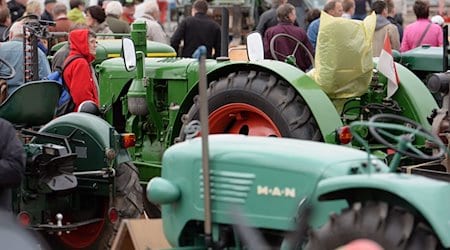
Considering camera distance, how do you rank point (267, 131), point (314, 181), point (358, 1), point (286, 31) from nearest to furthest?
point (314, 181) → point (267, 131) → point (286, 31) → point (358, 1)

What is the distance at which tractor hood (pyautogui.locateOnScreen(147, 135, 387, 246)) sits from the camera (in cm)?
531

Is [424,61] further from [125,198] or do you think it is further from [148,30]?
[148,30]

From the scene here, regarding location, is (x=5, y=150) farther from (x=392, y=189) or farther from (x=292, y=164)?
(x=392, y=189)

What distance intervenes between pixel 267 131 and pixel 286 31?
4.75 meters

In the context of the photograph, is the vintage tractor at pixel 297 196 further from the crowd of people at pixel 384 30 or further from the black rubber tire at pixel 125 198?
the crowd of people at pixel 384 30

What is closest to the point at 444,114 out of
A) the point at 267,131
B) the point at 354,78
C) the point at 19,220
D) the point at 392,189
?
the point at 354,78

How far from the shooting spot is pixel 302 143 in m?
5.65

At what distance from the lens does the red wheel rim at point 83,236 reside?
25.7 ft

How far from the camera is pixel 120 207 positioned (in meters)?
7.70

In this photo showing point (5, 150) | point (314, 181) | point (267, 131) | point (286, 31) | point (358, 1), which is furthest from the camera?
point (358, 1)

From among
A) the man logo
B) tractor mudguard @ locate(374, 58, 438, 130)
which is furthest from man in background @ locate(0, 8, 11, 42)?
the man logo

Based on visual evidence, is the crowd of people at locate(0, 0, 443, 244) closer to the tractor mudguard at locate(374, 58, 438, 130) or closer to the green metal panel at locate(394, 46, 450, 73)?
the green metal panel at locate(394, 46, 450, 73)

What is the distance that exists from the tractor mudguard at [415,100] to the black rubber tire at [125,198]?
2133 mm

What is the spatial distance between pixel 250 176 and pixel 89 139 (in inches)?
95.4
